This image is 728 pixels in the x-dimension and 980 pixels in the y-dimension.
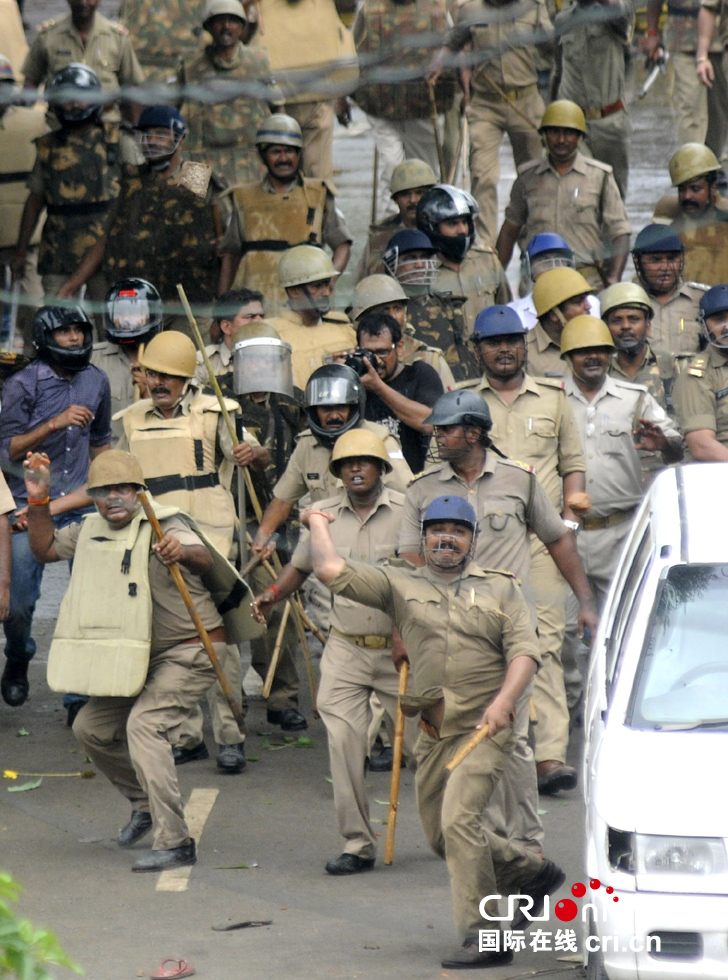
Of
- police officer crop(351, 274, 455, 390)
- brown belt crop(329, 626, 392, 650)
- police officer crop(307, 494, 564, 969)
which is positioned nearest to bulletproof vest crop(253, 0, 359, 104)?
police officer crop(351, 274, 455, 390)

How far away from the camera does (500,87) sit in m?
13.9

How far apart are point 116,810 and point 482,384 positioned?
9.10 feet

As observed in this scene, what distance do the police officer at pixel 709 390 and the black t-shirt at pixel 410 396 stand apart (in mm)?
1300

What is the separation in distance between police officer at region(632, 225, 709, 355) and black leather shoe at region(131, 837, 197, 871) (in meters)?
4.52

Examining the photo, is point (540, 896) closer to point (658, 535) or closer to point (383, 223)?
point (658, 535)

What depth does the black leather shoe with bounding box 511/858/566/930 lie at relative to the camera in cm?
672

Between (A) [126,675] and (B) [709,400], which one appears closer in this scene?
(A) [126,675]

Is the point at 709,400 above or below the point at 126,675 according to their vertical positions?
above

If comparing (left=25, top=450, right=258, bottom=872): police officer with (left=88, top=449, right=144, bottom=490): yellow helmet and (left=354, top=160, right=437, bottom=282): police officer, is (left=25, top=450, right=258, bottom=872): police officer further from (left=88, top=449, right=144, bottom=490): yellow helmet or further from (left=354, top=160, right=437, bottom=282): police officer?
(left=354, top=160, right=437, bottom=282): police officer

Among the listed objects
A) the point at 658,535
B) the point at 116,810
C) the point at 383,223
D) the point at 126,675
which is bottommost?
the point at 116,810

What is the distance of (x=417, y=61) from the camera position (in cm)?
1380

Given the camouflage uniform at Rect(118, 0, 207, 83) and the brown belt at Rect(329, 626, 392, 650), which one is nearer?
the brown belt at Rect(329, 626, 392, 650)

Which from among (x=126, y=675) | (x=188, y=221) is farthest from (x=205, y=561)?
(x=188, y=221)

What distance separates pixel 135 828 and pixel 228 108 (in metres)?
6.63
